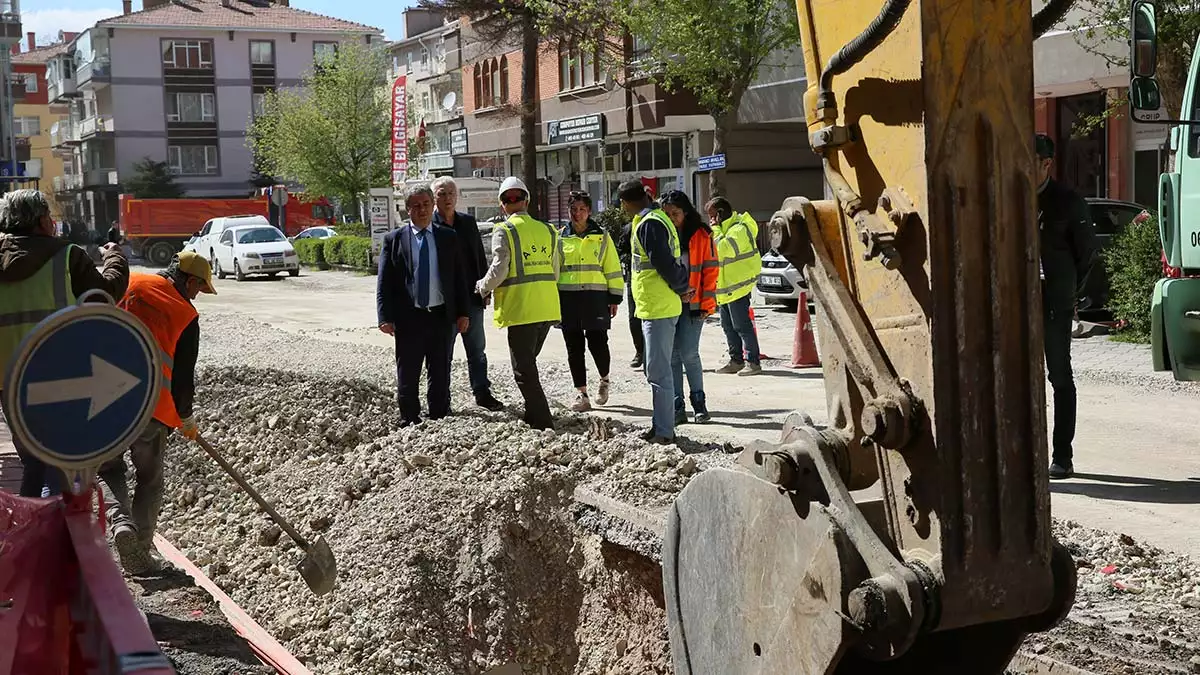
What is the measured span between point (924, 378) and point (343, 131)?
56982mm

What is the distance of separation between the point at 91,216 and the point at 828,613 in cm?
9282

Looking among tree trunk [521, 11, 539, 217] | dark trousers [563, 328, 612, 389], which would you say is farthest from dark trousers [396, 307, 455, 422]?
tree trunk [521, 11, 539, 217]

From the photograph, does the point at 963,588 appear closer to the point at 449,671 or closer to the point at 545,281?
the point at 449,671

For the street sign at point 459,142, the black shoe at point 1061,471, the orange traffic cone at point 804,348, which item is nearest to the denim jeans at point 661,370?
the black shoe at point 1061,471

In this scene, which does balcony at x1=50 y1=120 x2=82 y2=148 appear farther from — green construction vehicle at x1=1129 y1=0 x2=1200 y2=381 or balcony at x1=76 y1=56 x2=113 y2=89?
green construction vehicle at x1=1129 y1=0 x2=1200 y2=381

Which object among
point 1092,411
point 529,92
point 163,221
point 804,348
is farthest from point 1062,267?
point 163,221

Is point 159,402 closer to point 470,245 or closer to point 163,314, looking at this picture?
point 163,314

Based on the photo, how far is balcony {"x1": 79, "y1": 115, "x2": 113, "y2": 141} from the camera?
83562 millimetres

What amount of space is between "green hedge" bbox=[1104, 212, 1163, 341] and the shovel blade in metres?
10.2

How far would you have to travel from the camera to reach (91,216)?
3514 inches

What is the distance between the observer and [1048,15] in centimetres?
335

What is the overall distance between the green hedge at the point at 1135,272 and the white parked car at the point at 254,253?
93.1 ft

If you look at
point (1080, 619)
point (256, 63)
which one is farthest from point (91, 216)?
point (1080, 619)

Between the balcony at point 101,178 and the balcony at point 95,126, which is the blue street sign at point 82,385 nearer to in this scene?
the balcony at point 101,178
